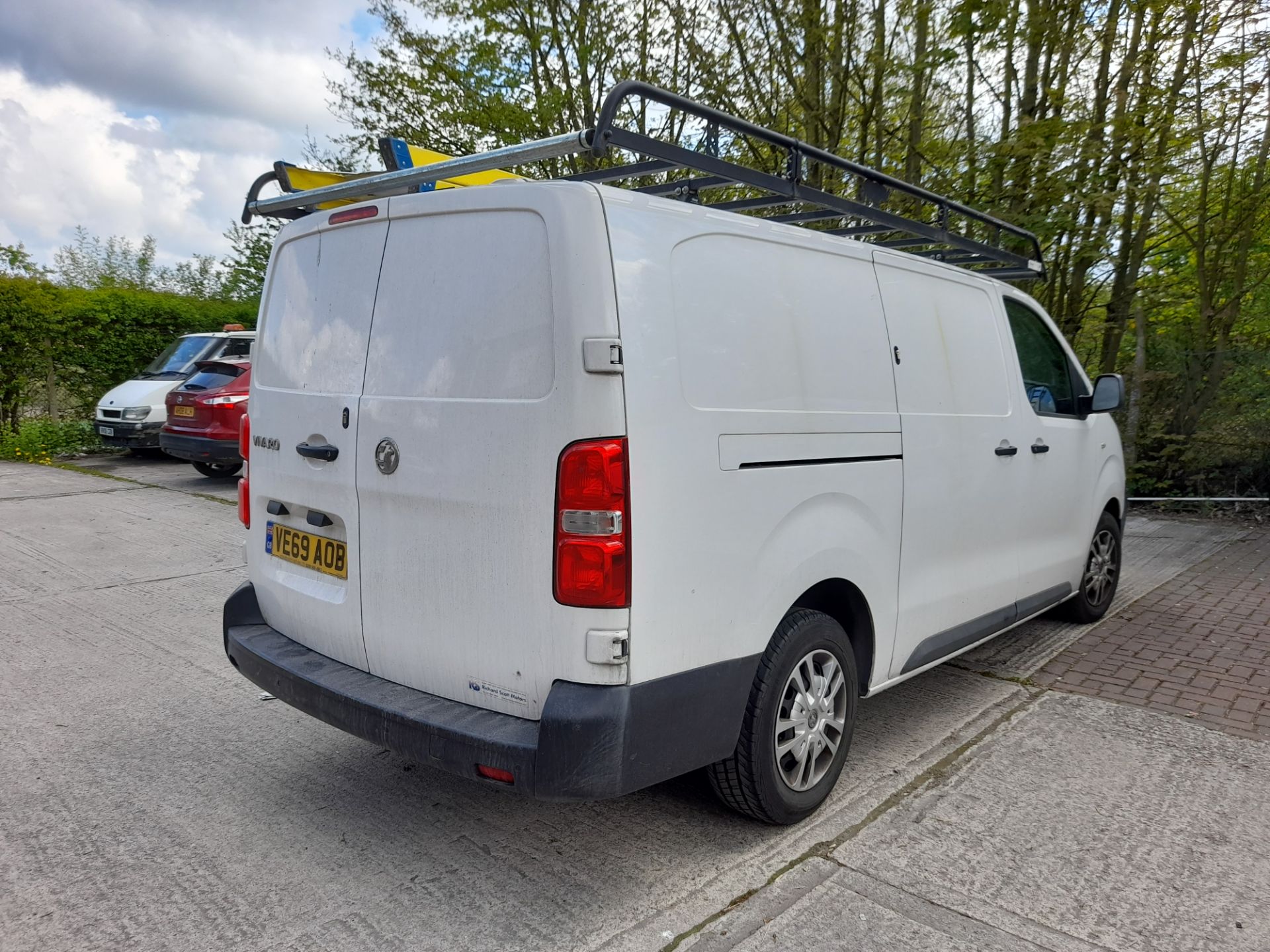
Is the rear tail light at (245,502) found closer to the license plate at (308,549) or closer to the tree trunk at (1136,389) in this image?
the license plate at (308,549)

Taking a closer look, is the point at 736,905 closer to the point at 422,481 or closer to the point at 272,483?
the point at 422,481

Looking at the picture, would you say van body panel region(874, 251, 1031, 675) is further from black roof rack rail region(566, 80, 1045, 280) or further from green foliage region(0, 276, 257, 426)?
green foliage region(0, 276, 257, 426)

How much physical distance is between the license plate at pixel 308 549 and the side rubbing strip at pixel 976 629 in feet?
7.19

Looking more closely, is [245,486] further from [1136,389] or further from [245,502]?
[1136,389]

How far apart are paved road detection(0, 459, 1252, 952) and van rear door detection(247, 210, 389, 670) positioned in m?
0.63

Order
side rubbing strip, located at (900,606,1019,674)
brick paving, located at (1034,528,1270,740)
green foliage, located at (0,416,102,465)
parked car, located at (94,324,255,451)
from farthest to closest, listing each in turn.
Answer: green foliage, located at (0,416,102,465) < parked car, located at (94,324,255,451) < brick paving, located at (1034,528,1270,740) < side rubbing strip, located at (900,606,1019,674)

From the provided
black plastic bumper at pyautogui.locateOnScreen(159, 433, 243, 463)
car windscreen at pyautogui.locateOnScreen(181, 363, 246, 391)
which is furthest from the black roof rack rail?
car windscreen at pyautogui.locateOnScreen(181, 363, 246, 391)

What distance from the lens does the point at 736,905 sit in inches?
108

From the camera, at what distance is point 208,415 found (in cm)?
1077

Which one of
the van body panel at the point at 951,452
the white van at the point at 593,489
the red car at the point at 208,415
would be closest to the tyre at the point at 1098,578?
the van body panel at the point at 951,452

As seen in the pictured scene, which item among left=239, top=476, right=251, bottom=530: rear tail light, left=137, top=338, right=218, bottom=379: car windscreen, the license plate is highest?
left=137, top=338, right=218, bottom=379: car windscreen

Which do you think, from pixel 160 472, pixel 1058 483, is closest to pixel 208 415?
pixel 160 472

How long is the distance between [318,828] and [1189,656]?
4.59 meters

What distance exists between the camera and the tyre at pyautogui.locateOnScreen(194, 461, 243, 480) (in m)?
Result: 12.0
